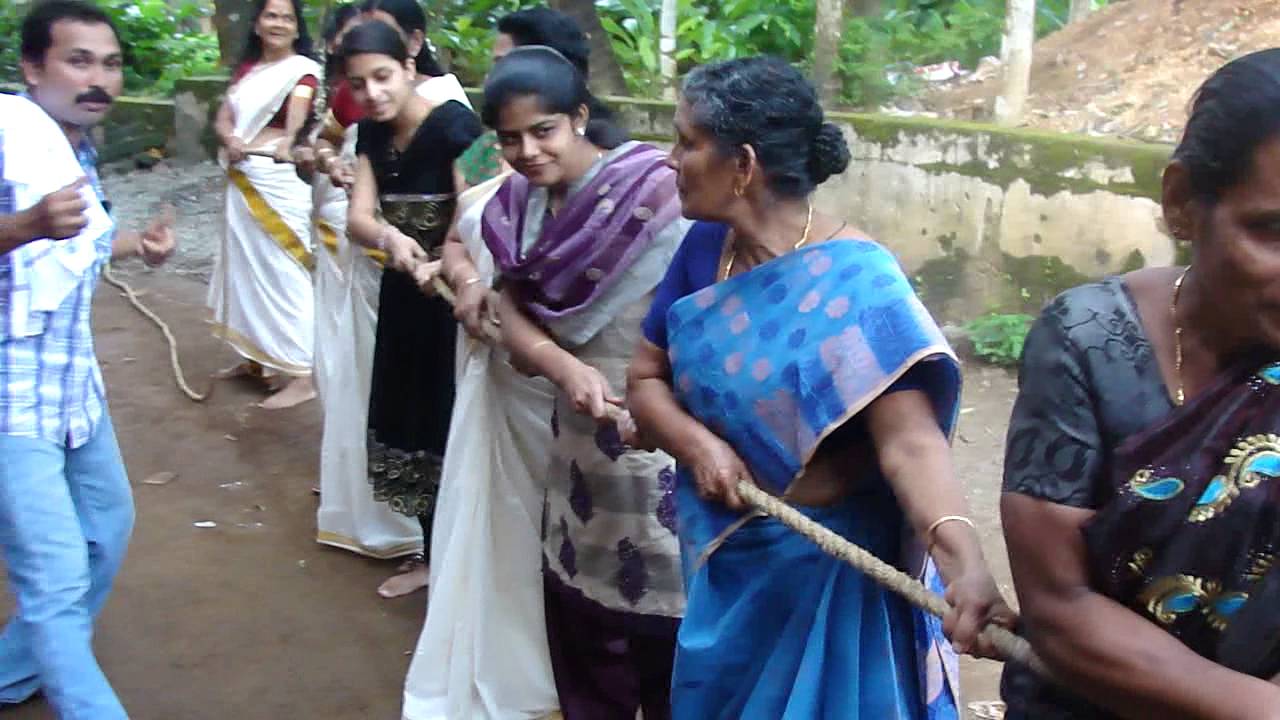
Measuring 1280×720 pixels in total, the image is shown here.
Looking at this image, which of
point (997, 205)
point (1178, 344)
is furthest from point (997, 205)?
point (1178, 344)

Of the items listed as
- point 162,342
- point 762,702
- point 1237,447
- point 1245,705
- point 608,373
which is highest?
Result: point 1237,447

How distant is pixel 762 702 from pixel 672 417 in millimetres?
493

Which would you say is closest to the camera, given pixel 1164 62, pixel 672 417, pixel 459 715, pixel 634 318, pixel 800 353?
pixel 800 353

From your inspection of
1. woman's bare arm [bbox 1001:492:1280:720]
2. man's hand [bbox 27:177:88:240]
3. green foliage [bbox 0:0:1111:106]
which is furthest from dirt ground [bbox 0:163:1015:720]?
woman's bare arm [bbox 1001:492:1280:720]

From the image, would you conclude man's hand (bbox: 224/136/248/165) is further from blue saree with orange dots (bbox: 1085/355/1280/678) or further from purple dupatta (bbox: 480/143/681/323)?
blue saree with orange dots (bbox: 1085/355/1280/678)

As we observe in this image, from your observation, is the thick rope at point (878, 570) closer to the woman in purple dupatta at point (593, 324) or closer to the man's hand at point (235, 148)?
the woman in purple dupatta at point (593, 324)

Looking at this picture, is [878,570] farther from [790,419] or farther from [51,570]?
[51,570]

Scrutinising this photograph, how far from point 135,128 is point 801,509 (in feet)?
32.3

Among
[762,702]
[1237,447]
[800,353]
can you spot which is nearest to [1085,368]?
[1237,447]

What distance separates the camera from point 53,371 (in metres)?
2.96

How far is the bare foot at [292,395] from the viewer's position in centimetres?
617

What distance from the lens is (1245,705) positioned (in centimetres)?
123

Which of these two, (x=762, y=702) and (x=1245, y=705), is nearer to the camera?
(x=1245, y=705)

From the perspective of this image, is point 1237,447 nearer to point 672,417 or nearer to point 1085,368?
point 1085,368
